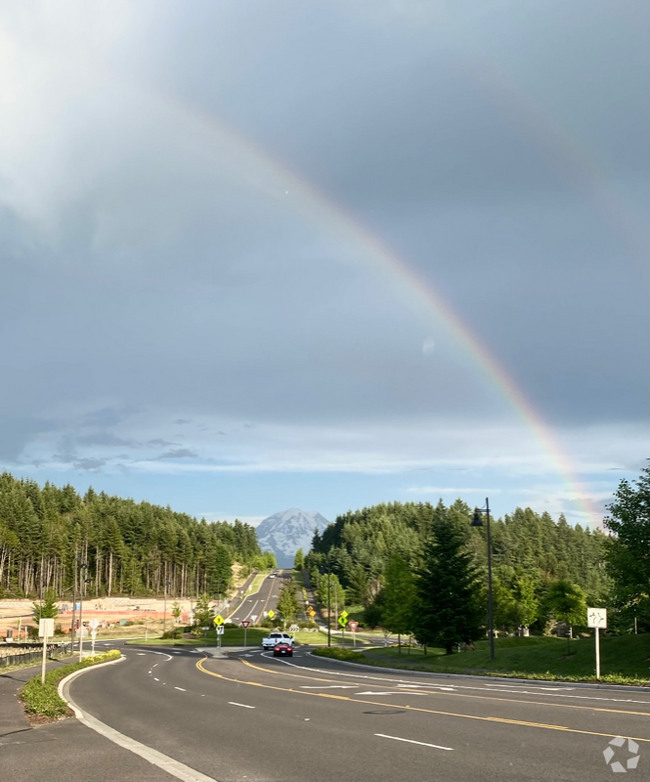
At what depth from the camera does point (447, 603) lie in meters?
58.0

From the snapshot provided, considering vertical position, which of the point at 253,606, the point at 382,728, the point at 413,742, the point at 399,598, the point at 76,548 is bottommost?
the point at 253,606

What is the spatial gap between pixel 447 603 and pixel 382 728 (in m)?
42.8

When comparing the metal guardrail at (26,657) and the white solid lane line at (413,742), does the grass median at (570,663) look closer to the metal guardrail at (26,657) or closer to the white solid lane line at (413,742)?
the white solid lane line at (413,742)

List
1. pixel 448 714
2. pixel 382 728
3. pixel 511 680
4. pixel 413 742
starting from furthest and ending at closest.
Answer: pixel 511 680
pixel 448 714
pixel 382 728
pixel 413 742

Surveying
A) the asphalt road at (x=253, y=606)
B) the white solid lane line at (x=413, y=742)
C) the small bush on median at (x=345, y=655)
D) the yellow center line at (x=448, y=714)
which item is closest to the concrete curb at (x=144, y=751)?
the white solid lane line at (x=413, y=742)

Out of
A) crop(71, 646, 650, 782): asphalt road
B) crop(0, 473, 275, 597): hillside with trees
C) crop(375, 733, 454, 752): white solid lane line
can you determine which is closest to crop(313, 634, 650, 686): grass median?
crop(71, 646, 650, 782): asphalt road

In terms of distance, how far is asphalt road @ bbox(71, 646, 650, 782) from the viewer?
11805 millimetres

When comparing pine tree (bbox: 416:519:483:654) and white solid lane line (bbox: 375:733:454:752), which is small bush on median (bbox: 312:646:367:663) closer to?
pine tree (bbox: 416:519:483:654)

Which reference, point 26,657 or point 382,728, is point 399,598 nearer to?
point 26,657

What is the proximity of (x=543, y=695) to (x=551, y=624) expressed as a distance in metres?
103

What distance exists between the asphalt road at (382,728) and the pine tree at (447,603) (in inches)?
1003

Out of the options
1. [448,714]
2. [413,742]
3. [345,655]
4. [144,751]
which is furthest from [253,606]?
[413,742]

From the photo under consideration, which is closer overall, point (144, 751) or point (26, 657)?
point (144, 751)

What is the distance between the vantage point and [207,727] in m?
18.2
